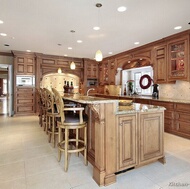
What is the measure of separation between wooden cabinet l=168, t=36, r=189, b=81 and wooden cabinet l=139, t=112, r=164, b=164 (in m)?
2.37

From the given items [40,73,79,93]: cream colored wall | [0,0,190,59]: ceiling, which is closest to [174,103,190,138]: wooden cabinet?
[0,0,190,59]: ceiling

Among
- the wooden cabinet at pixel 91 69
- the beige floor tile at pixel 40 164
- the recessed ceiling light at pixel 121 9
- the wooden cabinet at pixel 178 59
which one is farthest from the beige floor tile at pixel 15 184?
the wooden cabinet at pixel 91 69

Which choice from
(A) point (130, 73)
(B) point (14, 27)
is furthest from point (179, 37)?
(B) point (14, 27)

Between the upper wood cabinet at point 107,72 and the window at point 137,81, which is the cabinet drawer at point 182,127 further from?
the upper wood cabinet at point 107,72

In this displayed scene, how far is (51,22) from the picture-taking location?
338 centimetres

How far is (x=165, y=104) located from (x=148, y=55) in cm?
194

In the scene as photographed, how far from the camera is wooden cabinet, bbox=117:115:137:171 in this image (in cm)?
199

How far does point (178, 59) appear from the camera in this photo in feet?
13.5

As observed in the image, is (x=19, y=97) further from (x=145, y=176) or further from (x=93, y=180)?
(x=145, y=176)

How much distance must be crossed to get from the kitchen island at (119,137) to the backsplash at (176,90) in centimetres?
260

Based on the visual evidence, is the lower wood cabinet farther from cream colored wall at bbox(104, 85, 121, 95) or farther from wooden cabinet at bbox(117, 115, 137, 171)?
cream colored wall at bbox(104, 85, 121, 95)

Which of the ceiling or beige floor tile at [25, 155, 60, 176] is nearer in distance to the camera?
beige floor tile at [25, 155, 60, 176]

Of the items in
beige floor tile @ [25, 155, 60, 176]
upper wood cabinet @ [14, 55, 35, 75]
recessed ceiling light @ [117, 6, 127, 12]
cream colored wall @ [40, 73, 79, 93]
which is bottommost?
beige floor tile @ [25, 155, 60, 176]

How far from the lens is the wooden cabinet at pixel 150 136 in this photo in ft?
7.09
